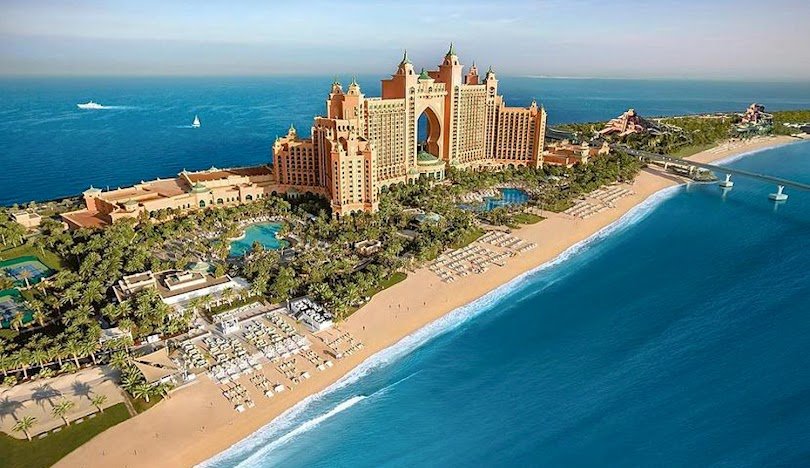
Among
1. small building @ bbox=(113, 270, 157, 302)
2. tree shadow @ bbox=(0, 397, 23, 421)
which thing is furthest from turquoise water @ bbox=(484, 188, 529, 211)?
tree shadow @ bbox=(0, 397, 23, 421)

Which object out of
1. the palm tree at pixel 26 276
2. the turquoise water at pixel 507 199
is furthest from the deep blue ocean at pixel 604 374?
the palm tree at pixel 26 276

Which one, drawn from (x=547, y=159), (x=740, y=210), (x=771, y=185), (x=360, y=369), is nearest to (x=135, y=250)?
(x=360, y=369)

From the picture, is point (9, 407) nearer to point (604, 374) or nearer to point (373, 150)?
point (604, 374)

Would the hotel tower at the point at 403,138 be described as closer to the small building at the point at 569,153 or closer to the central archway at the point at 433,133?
the central archway at the point at 433,133

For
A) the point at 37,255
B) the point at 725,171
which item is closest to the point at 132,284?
the point at 37,255

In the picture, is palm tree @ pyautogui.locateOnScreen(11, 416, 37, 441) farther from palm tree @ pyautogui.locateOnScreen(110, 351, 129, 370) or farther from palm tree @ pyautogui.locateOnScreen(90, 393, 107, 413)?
palm tree @ pyautogui.locateOnScreen(110, 351, 129, 370)

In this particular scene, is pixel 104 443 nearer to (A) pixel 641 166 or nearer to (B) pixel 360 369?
(B) pixel 360 369
